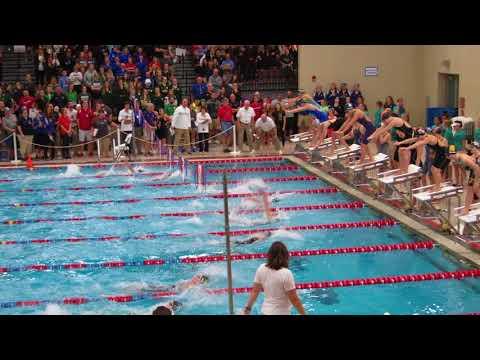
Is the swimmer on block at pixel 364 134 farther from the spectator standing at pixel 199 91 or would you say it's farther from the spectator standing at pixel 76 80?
the spectator standing at pixel 76 80

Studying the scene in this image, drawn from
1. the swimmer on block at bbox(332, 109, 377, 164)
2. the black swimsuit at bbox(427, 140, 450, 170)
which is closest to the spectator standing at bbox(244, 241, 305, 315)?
the black swimsuit at bbox(427, 140, 450, 170)

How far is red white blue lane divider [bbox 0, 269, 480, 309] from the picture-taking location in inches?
278

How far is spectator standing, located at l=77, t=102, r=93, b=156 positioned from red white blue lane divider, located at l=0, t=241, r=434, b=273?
741cm

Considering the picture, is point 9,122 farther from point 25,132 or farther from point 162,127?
point 162,127

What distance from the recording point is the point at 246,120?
1573cm

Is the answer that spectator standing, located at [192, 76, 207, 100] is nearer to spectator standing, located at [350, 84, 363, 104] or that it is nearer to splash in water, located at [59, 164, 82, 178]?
spectator standing, located at [350, 84, 363, 104]

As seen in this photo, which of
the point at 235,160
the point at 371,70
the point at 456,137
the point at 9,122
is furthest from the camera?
the point at 371,70

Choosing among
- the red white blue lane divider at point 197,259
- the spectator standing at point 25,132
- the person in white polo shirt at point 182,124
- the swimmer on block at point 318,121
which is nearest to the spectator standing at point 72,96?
the spectator standing at point 25,132

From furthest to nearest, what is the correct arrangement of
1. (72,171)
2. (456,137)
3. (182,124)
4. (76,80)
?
(76,80) → (182,124) → (72,171) → (456,137)

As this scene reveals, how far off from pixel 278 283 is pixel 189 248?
4088 millimetres

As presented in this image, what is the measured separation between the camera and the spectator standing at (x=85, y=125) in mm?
15328

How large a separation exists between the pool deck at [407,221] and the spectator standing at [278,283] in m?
3.37

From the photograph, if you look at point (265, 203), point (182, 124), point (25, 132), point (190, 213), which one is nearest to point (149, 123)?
point (182, 124)
